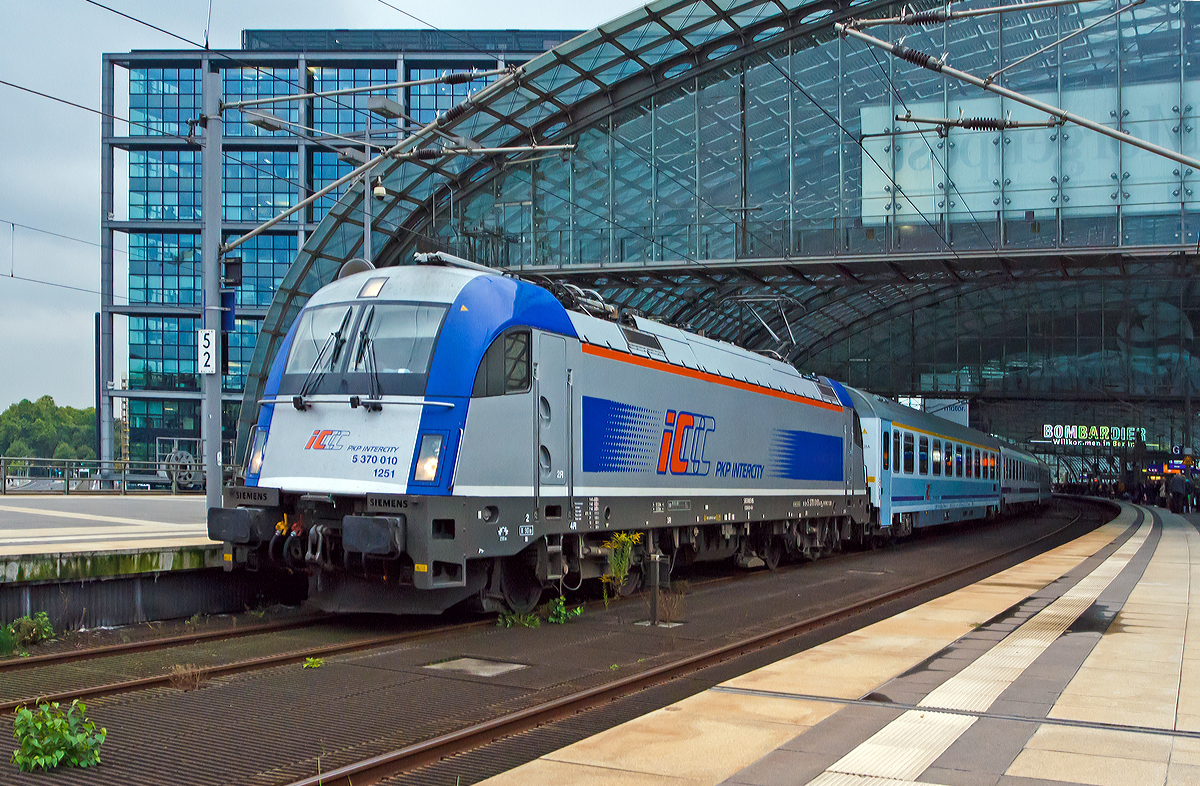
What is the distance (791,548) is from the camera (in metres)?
21.7

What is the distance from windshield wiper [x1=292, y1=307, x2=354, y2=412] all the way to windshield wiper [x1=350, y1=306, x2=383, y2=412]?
277 millimetres

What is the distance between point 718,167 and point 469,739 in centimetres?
3070

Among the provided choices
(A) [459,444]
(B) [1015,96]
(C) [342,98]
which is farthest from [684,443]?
(C) [342,98]

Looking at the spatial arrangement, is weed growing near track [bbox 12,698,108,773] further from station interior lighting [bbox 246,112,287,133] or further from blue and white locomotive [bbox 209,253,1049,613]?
station interior lighting [bbox 246,112,287,133]

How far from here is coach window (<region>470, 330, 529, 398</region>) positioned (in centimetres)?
1180

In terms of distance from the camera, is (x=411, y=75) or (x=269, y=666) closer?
(x=269, y=666)

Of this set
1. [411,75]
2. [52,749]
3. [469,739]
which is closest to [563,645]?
[469,739]

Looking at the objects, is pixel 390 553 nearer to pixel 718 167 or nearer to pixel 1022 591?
pixel 1022 591

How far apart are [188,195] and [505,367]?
211 feet

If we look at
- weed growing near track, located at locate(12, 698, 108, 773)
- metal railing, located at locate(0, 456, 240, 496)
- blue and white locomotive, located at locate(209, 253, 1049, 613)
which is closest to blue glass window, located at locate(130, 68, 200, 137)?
metal railing, located at locate(0, 456, 240, 496)

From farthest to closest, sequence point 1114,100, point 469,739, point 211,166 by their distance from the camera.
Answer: point 1114,100
point 211,166
point 469,739

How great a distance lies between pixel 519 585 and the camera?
13.1 meters

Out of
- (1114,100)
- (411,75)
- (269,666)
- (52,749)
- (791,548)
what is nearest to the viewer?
(52,749)

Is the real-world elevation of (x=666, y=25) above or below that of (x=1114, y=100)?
above
